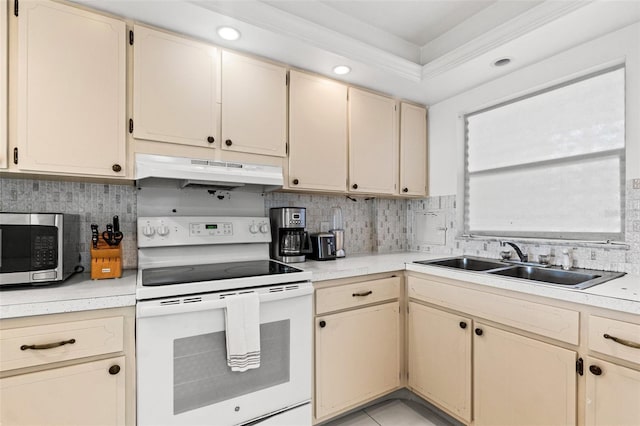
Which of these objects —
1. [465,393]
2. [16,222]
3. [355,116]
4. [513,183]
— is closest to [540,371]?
[465,393]

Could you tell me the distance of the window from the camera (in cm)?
178

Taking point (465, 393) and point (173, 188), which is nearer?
point (465, 393)

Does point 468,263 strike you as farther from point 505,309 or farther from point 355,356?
point 355,356

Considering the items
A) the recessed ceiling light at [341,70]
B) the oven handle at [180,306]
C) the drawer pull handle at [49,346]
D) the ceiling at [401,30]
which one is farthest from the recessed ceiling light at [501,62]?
the drawer pull handle at [49,346]

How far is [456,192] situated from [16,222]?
104 inches

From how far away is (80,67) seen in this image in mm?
1477

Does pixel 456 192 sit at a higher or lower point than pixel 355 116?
lower

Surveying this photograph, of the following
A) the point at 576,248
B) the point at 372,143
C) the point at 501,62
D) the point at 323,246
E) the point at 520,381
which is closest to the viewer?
the point at 520,381

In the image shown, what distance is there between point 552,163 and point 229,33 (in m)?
2.08

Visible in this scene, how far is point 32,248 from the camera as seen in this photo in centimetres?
133

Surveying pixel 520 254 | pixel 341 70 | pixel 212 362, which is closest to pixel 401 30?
pixel 341 70

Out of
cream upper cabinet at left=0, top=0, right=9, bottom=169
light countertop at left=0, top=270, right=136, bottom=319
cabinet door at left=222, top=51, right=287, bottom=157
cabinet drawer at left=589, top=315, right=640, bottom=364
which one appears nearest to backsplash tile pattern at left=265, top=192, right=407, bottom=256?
cabinet door at left=222, top=51, right=287, bottom=157

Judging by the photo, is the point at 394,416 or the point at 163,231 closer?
the point at 163,231

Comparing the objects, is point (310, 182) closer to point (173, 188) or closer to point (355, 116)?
point (355, 116)
